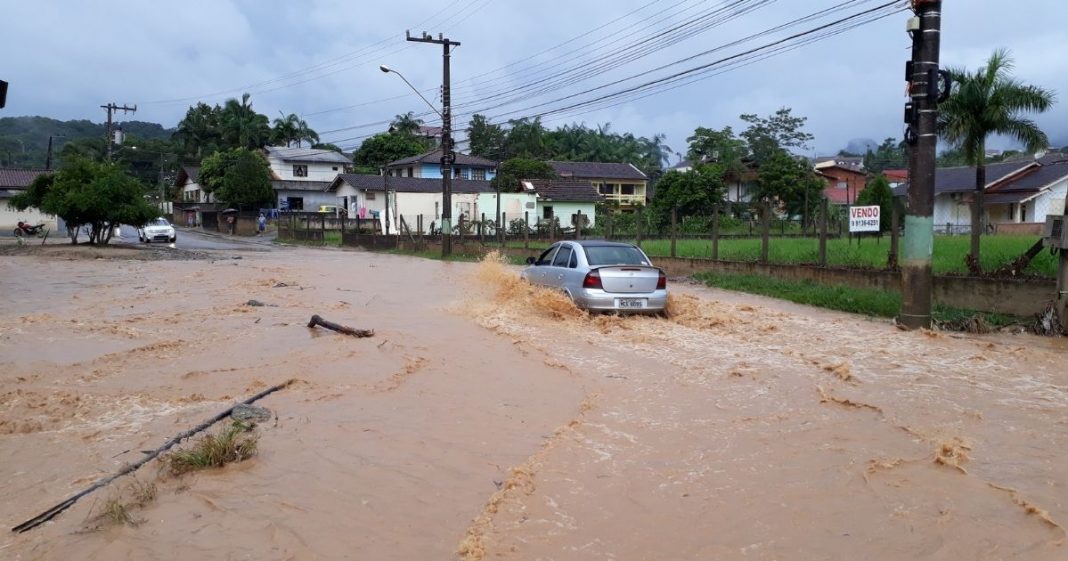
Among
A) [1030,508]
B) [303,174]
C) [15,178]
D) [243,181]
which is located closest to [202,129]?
[303,174]

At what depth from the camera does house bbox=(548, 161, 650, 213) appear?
71.6 meters

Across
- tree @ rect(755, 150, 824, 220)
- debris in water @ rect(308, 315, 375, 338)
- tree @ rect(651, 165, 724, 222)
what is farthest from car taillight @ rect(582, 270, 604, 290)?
tree @ rect(755, 150, 824, 220)

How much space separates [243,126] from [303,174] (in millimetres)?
14269

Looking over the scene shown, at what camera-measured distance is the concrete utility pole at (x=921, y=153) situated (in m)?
11.8

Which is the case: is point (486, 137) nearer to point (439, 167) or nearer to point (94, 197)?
point (439, 167)

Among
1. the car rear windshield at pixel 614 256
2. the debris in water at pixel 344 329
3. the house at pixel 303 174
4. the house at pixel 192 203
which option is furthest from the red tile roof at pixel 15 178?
the car rear windshield at pixel 614 256

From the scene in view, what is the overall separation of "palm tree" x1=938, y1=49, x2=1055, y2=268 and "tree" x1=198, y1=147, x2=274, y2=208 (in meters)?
52.8

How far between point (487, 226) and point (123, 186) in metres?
15.4

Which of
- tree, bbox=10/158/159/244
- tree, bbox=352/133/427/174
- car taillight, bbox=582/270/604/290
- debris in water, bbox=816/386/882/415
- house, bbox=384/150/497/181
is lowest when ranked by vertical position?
debris in water, bbox=816/386/882/415

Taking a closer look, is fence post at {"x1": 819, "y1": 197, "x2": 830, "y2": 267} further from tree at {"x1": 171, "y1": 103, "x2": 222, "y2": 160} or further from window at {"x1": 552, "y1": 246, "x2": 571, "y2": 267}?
tree at {"x1": 171, "y1": 103, "x2": 222, "y2": 160}

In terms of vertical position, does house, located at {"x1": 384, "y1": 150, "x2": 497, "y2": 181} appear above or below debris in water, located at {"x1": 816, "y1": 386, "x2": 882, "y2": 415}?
above

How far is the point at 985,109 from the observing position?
82.8ft

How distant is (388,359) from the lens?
9.69m

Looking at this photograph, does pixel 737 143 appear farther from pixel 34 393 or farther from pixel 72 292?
pixel 34 393
